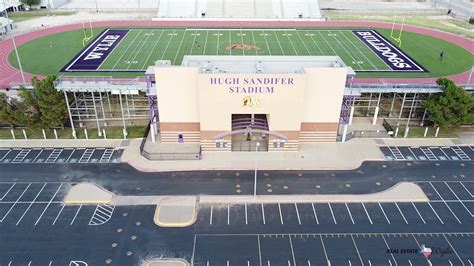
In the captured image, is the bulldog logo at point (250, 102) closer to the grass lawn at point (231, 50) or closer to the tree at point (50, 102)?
the tree at point (50, 102)

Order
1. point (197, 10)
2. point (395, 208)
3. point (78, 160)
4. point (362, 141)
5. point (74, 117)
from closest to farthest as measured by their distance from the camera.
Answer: point (395, 208) < point (78, 160) < point (362, 141) < point (74, 117) < point (197, 10)

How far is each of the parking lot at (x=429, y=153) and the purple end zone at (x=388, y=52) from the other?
16907 millimetres

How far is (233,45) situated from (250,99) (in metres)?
28.9

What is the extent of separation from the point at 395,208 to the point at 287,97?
12838 millimetres

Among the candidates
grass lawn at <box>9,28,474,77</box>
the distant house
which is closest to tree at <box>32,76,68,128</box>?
grass lawn at <box>9,28,474,77</box>

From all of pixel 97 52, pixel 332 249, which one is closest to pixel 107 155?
pixel 332 249

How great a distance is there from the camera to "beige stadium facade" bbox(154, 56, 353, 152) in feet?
111

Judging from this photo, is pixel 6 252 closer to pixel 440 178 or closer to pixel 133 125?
pixel 133 125

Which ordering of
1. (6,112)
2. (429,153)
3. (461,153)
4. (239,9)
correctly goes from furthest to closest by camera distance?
(239,9) → (6,112) → (461,153) → (429,153)

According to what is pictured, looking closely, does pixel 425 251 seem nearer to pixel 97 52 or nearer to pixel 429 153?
pixel 429 153

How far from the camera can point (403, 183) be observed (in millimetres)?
32625

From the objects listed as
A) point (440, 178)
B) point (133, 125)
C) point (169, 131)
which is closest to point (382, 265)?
point (440, 178)

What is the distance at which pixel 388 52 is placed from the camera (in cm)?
5806

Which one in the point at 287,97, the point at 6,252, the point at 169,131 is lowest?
the point at 6,252
